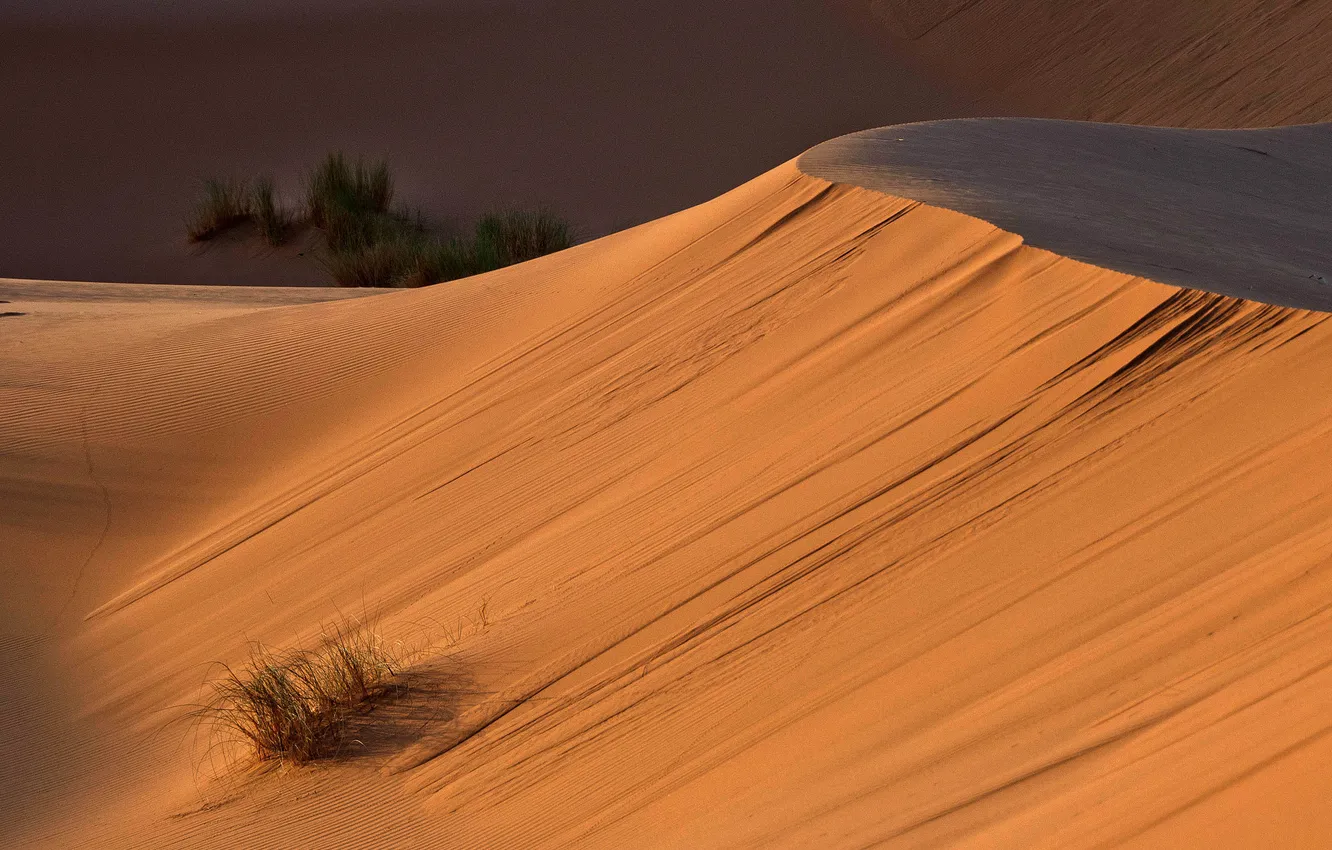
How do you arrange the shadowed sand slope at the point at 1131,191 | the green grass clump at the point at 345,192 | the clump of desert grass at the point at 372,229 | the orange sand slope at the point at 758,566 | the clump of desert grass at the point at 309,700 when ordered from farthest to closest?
1. the green grass clump at the point at 345,192
2. the clump of desert grass at the point at 372,229
3. the shadowed sand slope at the point at 1131,191
4. the clump of desert grass at the point at 309,700
5. the orange sand slope at the point at 758,566

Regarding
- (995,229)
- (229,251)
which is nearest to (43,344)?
(995,229)

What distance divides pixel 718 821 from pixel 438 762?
811mm

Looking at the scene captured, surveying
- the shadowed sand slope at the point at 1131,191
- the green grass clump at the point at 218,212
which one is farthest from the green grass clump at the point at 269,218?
the shadowed sand slope at the point at 1131,191

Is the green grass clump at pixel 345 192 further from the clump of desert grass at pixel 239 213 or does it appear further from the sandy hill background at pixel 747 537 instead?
the sandy hill background at pixel 747 537

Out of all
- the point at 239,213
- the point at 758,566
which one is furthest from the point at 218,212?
the point at 758,566

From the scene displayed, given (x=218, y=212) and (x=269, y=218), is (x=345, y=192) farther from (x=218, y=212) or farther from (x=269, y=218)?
(x=218, y=212)

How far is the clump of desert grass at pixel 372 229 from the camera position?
12.2m

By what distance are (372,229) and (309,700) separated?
447 inches

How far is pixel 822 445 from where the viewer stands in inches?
145

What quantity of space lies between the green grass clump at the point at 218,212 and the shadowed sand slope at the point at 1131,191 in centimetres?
1134

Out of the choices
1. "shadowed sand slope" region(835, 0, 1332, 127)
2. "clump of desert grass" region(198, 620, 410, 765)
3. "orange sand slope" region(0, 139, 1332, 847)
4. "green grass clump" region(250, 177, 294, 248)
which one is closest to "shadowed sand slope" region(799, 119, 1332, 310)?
"orange sand slope" region(0, 139, 1332, 847)

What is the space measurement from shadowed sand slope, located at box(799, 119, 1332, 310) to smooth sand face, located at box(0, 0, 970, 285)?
995 centimetres

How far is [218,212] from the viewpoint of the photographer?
1517 centimetres

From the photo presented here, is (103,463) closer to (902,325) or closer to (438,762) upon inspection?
(438,762)
